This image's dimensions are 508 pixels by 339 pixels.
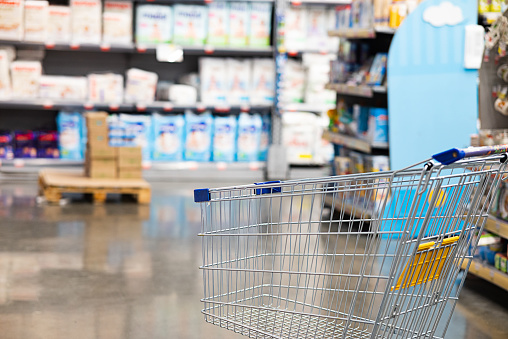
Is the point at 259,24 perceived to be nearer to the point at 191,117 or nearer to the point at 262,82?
the point at 262,82

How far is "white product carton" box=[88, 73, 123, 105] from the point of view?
767 centimetres

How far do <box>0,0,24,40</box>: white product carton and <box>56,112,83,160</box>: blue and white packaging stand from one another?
892 mm

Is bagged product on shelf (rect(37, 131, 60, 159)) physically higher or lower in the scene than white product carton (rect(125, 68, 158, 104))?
lower

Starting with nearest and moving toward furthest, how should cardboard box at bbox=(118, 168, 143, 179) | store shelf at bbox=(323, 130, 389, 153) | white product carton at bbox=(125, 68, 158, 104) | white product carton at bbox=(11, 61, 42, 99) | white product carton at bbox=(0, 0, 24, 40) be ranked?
1. store shelf at bbox=(323, 130, 389, 153)
2. cardboard box at bbox=(118, 168, 143, 179)
3. white product carton at bbox=(0, 0, 24, 40)
4. white product carton at bbox=(11, 61, 42, 99)
5. white product carton at bbox=(125, 68, 158, 104)

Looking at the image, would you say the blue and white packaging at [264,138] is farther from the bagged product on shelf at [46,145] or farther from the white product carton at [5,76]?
the white product carton at [5,76]

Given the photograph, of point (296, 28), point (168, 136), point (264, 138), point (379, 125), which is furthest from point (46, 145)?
point (379, 125)

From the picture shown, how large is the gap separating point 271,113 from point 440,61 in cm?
320

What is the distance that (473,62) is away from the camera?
508 centimetres

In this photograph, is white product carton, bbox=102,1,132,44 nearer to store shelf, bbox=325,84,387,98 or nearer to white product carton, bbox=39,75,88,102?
white product carton, bbox=39,75,88,102

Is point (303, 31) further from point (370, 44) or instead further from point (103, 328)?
point (103, 328)

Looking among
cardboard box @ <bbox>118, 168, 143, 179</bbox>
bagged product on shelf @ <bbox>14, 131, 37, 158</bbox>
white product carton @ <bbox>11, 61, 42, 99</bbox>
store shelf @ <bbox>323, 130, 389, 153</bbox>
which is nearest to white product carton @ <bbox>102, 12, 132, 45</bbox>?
white product carton @ <bbox>11, 61, 42, 99</bbox>

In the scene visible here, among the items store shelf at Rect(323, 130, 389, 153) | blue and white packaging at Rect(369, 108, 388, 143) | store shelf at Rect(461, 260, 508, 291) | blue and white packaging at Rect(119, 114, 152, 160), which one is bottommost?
store shelf at Rect(461, 260, 508, 291)

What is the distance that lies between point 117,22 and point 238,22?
1.24 m

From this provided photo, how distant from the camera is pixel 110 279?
4164 millimetres
